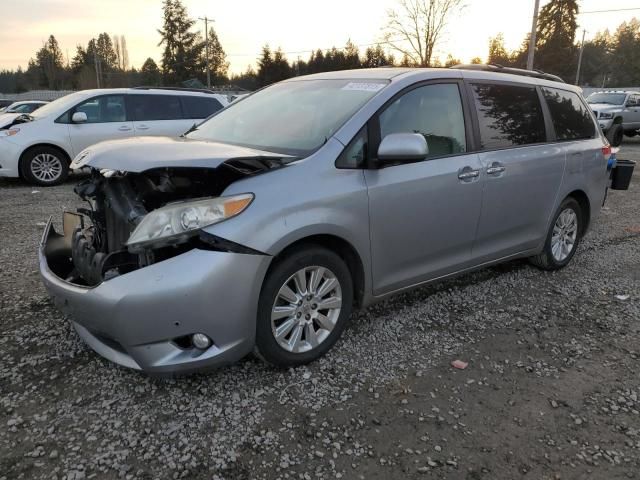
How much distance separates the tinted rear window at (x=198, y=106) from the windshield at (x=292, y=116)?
616 centimetres

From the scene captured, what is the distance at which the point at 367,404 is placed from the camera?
277 centimetres

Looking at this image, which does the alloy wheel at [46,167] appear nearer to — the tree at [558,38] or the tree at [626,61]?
the tree at [558,38]

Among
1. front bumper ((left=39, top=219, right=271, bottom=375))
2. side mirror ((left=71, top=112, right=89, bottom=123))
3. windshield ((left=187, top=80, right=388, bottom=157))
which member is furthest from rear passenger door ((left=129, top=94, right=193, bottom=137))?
front bumper ((left=39, top=219, right=271, bottom=375))

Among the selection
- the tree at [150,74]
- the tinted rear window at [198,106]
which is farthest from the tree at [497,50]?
the tinted rear window at [198,106]

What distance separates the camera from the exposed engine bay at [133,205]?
256 cm

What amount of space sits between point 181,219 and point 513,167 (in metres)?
2.70

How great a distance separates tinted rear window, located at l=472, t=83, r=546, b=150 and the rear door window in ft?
23.6

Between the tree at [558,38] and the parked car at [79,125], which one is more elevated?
the tree at [558,38]

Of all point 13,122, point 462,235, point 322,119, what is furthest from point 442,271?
point 13,122

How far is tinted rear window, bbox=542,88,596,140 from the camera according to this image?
4613mm

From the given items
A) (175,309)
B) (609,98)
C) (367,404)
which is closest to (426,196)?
(367,404)

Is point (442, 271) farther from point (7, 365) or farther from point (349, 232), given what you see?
point (7, 365)

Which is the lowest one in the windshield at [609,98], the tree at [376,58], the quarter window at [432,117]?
the quarter window at [432,117]

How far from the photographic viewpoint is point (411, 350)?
3373 millimetres
